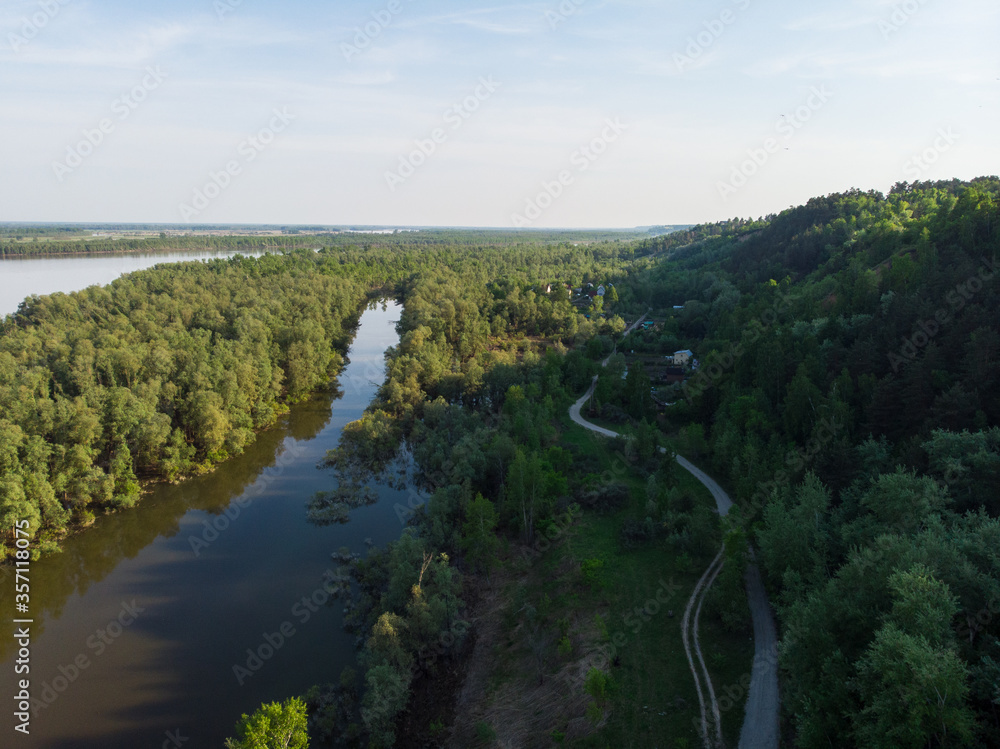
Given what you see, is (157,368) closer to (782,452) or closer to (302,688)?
(302,688)

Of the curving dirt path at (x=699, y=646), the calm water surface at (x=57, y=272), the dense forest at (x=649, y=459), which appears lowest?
the curving dirt path at (x=699, y=646)

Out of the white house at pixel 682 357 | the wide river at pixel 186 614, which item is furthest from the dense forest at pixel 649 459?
the wide river at pixel 186 614

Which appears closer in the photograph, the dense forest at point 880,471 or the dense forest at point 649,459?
the dense forest at point 880,471

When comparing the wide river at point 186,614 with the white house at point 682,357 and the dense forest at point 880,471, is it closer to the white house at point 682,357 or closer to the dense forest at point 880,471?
the dense forest at point 880,471

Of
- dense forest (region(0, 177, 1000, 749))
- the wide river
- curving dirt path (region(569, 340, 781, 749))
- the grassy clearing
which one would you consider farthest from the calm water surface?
curving dirt path (region(569, 340, 781, 749))

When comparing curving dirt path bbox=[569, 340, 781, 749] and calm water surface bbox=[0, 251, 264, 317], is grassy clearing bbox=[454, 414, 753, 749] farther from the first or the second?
calm water surface bbox=[0, 251, 264, 317]

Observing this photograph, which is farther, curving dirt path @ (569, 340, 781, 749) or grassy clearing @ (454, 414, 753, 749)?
grassy clearing @ (454, 414, 753, 749)
